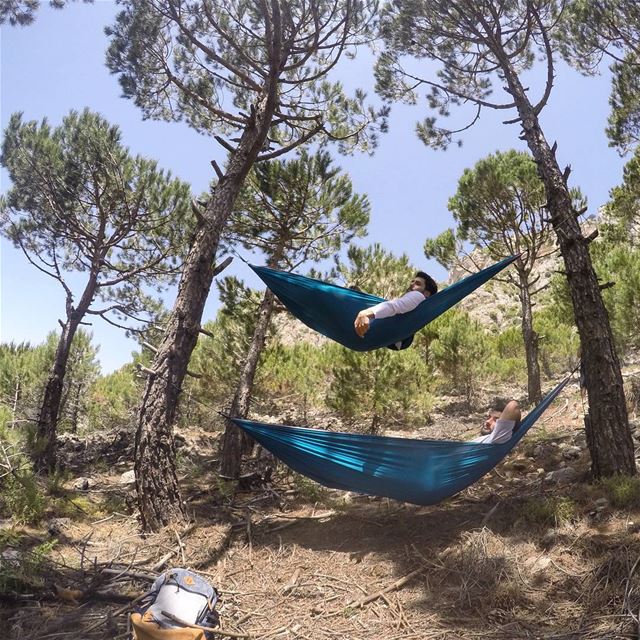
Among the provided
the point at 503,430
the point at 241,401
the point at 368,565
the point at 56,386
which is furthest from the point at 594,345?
the point at 56,386

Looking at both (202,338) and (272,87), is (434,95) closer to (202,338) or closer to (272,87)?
(272,87)

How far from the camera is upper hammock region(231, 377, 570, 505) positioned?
231 centimetres

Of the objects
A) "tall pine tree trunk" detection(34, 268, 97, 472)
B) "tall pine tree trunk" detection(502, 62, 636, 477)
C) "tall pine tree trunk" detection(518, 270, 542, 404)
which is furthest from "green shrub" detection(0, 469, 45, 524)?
"tall pine tree trunk" detection(518, 270, 542, 404)

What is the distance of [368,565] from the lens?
2.30m

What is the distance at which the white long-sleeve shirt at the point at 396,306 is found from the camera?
2449 millimetres

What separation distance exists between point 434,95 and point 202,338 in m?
5.53

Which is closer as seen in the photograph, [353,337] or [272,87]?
[353,337]

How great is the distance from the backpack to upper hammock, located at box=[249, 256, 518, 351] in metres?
1.36

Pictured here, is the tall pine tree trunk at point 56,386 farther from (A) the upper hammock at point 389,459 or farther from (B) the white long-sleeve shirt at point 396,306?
(B) the white long-sleeve shirt at point 396,306

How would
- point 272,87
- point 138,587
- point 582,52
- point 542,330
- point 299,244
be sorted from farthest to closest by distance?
point 542,330, point 299,244, point 582,52, point 272,87, point 138,587

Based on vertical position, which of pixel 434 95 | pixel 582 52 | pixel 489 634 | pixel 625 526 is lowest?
pixel 489 634

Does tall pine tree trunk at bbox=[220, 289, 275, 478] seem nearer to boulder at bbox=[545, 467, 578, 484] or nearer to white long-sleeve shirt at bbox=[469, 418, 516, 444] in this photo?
white long-sleeve shirt at bbox=[469, 418, 516, 444]

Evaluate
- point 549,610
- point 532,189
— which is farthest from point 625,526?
point 532,189

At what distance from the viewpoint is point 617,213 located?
639 cm
